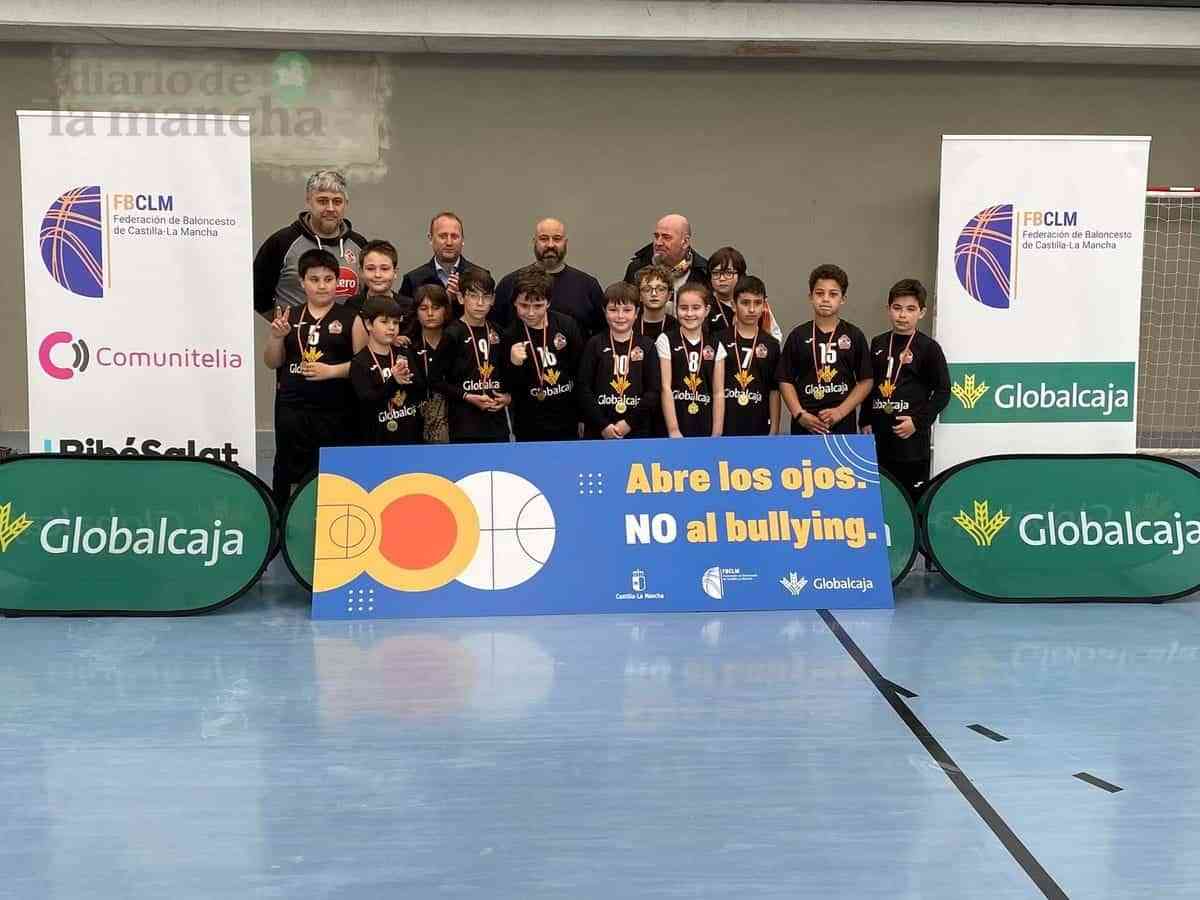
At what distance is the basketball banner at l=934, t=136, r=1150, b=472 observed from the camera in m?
6.91

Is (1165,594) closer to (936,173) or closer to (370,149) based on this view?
(936,173)

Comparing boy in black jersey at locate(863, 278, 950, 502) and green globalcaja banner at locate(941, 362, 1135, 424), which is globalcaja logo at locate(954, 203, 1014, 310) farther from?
boy in black jersey at locate(863, 278, 950, 502)

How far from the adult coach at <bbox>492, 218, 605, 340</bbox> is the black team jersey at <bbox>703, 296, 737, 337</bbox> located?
659mm

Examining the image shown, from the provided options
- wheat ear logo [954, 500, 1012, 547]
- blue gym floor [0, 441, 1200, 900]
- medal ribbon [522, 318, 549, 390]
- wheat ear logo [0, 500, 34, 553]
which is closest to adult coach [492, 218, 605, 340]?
medal ribbon [522, 318, 549, 390]

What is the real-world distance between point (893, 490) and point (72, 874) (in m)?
4.24

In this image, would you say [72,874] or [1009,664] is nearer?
[72,874]

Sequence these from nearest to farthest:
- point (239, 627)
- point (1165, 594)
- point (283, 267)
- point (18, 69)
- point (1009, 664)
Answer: point (1009, 664)
point (239, 627)
point (1165, 594)
point (283, 267)
point (18, 69)

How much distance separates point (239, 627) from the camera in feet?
17.9

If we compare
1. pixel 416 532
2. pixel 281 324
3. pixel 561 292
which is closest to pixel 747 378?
pixel 561 292

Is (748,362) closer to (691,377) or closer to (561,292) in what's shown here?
(691,377)

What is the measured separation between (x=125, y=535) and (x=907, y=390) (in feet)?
14.0

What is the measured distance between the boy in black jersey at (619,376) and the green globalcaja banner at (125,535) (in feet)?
5.86

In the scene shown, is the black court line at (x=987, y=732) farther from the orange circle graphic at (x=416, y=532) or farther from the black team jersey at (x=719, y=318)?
the black team jersey at (x=719, y=318)

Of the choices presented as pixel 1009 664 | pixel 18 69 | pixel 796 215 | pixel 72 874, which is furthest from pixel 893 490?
pixel 18 69
